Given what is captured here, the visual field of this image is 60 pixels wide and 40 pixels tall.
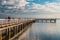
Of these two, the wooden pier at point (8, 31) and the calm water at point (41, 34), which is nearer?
the wooden pier at point (8, 31)

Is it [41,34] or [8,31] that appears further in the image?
[41,34]

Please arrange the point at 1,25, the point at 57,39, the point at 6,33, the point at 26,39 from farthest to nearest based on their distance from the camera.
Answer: the point at 57,39 → the point at 26,39 → the point at 6,33 → the point at 1,25

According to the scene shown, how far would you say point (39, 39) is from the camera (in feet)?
84.6

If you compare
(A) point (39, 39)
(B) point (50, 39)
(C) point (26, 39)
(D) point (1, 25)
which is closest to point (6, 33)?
(D) point (1, 25)

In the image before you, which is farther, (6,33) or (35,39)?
(35,39)

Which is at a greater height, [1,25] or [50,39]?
[1,25]

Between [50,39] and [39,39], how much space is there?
1.87 metres

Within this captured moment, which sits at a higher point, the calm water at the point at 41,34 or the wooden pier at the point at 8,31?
the wooden pier at the point at 8,31

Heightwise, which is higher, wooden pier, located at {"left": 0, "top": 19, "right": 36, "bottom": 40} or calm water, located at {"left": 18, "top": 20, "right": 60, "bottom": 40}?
wooden pier, located at {"left": 0, "top": 19, "right": 36, "bottom": 40}

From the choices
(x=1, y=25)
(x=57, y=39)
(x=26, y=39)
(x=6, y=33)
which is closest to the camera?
(x=1, y=25)

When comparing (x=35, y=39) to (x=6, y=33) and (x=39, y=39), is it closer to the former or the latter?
(x=39, y=39)

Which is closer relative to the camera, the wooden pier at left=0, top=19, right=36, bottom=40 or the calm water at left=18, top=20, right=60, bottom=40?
the wooden pier at left=0, top=19, right=36, bottom=40

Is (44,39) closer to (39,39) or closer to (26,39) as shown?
(39,39)

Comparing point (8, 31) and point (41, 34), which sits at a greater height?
point (8, 31)
